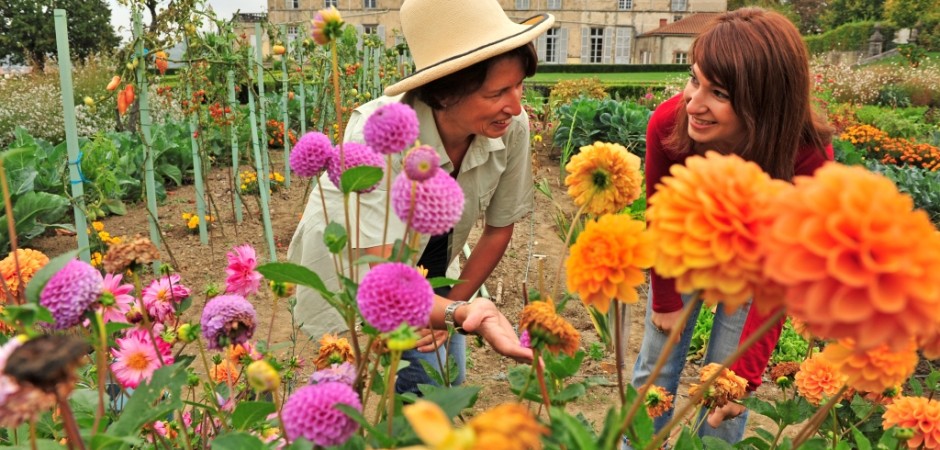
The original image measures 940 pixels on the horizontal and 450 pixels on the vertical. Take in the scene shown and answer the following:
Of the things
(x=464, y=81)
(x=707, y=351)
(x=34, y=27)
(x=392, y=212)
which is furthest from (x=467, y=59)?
(x=34, y=27)

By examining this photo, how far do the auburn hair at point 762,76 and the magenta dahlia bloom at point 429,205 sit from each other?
3.85ft

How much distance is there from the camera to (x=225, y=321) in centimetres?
78

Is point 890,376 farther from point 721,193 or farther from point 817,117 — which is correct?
point 817,117

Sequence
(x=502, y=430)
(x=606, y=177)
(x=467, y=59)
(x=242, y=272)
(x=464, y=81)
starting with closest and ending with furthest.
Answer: (x=502, y=430) < (x=606, y=177) < (x=242, y=272) < (x=467, y=59) < (x=464, y=81)

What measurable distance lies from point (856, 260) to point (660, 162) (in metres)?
1.54

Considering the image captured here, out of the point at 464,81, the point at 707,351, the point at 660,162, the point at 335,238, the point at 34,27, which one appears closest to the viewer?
the point at 335,238

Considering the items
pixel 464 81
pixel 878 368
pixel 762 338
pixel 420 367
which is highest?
pixel 464 81

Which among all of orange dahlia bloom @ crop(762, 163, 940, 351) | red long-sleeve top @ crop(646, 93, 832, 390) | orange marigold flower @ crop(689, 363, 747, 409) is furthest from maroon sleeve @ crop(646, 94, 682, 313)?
orange dahlia bloom @ crop(762, 163, 940, 351)

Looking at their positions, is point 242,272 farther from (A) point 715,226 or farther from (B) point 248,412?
(A) point 715,226

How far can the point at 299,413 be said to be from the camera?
1.84ft

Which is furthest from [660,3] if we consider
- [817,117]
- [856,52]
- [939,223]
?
[817,117]

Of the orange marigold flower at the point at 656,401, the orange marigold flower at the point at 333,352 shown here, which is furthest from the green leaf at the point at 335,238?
the orange marigold flower at the point at 656,401

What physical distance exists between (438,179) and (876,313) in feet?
1.24

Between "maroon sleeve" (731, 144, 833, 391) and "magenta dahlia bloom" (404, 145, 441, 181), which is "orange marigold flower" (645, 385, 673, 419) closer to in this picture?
"maroon sleeve" (731, 144, 833, 391)
